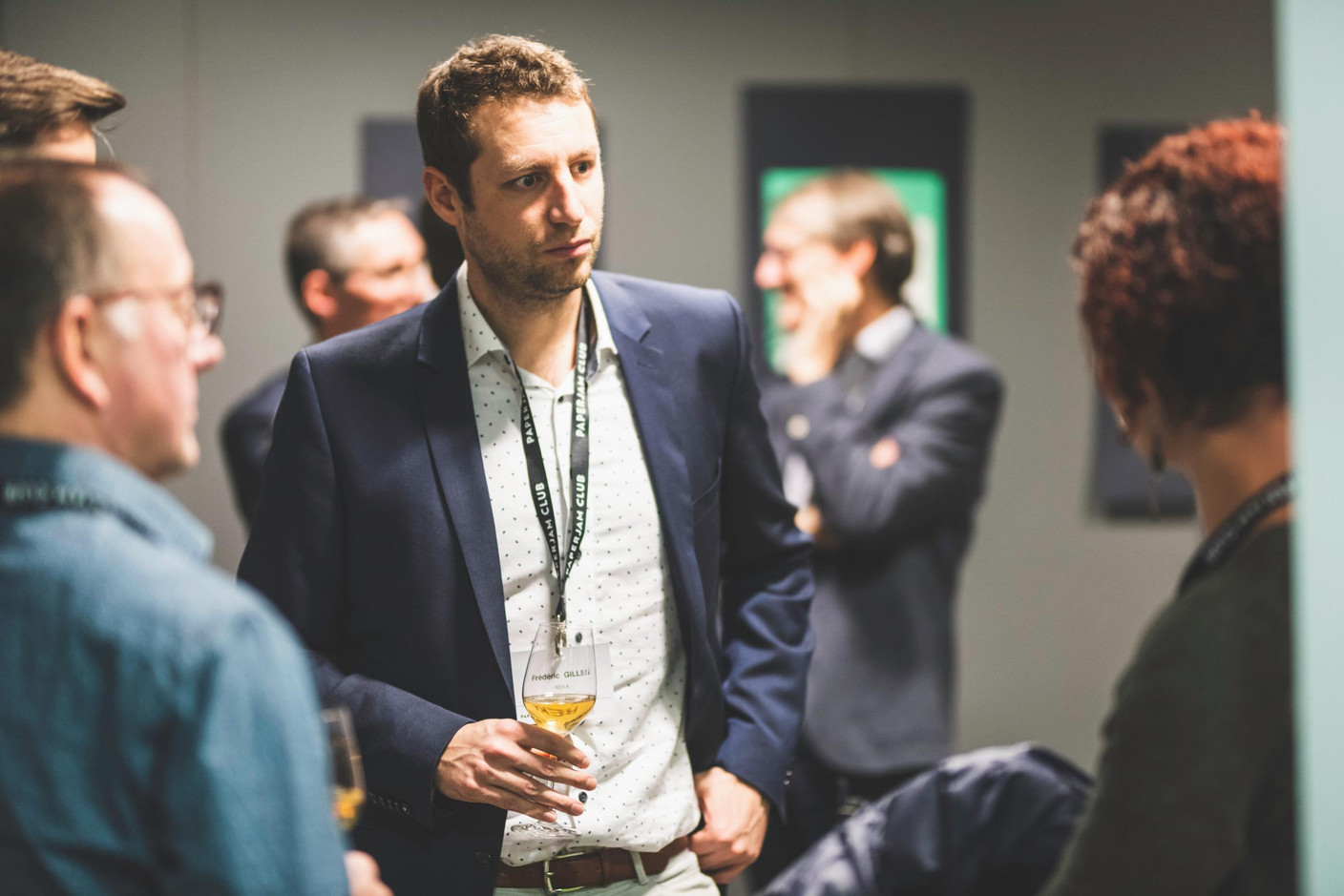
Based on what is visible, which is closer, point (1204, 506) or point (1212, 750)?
point (1212, 750)

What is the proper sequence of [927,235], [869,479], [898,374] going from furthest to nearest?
[927,235]
[898,374]
[869,479]

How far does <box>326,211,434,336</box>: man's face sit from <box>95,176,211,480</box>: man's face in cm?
247

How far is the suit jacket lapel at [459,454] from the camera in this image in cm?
188

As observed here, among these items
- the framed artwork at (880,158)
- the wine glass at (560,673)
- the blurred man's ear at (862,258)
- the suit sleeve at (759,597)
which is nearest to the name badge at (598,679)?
the wine glass at (560,673)

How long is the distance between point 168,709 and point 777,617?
1.29m

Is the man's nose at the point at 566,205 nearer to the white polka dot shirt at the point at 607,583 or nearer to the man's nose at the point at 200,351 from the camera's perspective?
the white polka dot shirt at the point at 607,583

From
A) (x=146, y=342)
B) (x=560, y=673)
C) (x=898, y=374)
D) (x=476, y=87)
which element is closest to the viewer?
(x=146, y=342)

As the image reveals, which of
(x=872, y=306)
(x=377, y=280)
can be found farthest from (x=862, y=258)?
(x=377, y=280)

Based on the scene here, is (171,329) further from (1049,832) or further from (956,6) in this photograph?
(956,6)

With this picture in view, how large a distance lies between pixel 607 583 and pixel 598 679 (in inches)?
10.1

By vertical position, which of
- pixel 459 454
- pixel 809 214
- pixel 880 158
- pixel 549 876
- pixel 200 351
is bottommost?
pixel 549 876

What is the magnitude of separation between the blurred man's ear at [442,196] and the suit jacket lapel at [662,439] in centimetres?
28

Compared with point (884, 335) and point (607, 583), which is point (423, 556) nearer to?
point (607, 583)

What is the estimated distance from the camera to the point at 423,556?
74.6 inches
